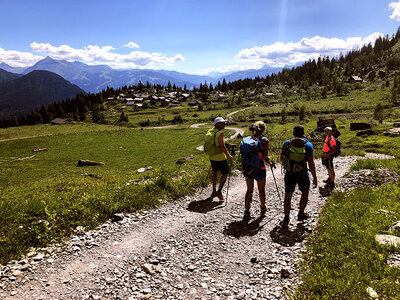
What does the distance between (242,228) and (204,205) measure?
261 centimetres

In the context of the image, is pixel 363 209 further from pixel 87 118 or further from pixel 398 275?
pixel 87 118

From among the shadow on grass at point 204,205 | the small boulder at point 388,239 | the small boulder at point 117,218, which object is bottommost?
the shadow on grass at point 204,205

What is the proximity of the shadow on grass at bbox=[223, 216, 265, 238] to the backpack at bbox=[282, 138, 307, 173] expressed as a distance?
2.41 m

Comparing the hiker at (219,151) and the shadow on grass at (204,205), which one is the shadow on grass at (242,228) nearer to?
the shadow on grass at (204,205)

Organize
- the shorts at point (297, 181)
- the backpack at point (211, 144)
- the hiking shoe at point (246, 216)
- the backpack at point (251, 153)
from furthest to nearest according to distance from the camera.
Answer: the backpack at point (211, 144) → the hiking shoe at point (246, 216) → the backpack at point (251, 153) → the shorts at point (297, 181)

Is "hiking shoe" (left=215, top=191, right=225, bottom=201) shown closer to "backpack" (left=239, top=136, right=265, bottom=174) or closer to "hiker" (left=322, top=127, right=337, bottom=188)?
"backpack" (left=239, top=136, right=265, bottom=174)

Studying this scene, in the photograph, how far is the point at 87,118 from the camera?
127812mm

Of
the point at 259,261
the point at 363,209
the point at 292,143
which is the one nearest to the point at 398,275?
the point at 259,261

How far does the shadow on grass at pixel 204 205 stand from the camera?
389 inches

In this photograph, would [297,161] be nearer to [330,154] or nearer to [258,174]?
[258,174]

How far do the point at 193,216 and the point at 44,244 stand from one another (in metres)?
5.12

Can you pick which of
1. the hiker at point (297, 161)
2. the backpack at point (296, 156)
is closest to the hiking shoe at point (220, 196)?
the hiker at point (297, 161)

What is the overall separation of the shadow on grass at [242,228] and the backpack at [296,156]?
241 centimetres

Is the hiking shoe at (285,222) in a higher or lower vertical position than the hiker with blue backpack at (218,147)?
lower
